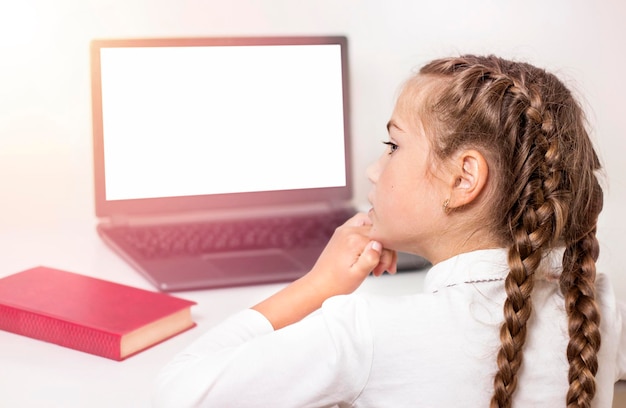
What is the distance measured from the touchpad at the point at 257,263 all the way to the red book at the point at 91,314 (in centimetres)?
17

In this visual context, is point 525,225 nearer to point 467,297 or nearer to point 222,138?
point 467,297

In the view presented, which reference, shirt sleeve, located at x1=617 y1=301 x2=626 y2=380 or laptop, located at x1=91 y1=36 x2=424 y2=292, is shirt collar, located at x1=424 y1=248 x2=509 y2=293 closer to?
shirt sleeve, located at x1=617 y1=301 x2=626 y2=380

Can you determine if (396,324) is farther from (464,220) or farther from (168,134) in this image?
(168,134)

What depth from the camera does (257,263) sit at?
1297mm

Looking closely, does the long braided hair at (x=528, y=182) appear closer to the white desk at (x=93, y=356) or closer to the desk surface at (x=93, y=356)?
the desk surface at (x=93, y=356)

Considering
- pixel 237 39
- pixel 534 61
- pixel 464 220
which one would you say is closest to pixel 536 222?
pixel 464 220

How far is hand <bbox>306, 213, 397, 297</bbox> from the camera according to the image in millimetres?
1017

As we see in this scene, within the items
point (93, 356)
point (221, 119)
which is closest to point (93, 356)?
point (93, 356)

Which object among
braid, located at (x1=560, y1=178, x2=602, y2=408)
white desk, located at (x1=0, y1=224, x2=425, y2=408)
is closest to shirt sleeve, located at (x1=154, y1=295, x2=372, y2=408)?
white desk, located at (x1=0, y1=224, x2=425, y2=408)

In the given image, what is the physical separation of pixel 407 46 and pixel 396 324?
37.4 inches

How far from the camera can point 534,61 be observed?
170cm

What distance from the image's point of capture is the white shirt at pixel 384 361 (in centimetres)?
80

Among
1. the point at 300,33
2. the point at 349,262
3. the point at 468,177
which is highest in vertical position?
the point at 300,33

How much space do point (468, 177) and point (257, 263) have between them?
19.9 inches
